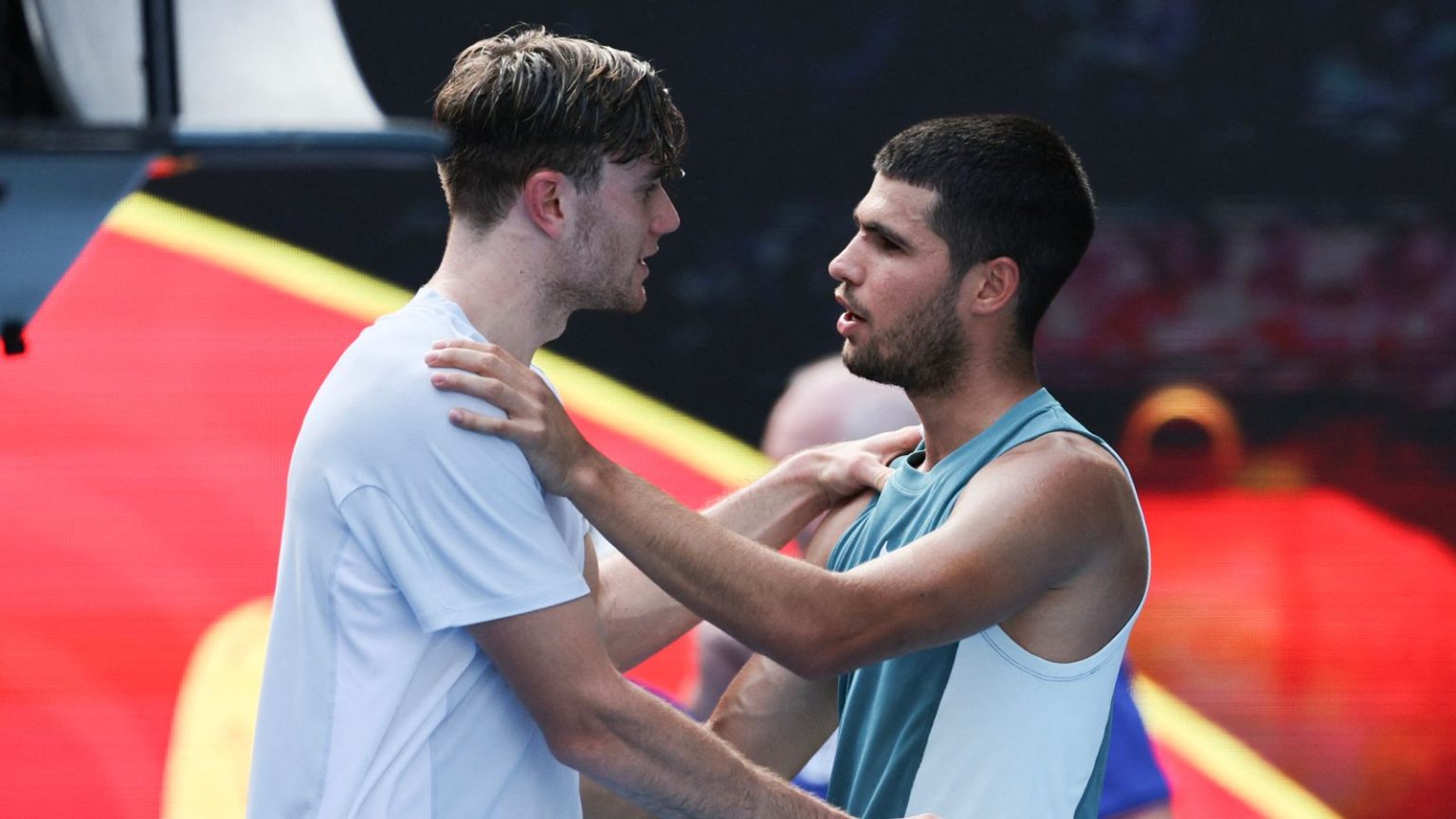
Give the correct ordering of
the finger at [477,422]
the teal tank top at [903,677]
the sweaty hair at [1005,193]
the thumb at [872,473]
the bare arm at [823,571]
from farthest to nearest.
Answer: the thumb at [872,473], the sweaty hair at [1005,193], the teal tank top at [903,677], the bare arm at [823,571], the finger at [477,422]

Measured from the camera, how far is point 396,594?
1.53 metres

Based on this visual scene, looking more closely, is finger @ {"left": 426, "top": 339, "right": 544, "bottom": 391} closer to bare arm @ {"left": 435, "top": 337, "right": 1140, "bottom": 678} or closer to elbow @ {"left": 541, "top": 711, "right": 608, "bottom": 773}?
bare arm @ {"left": 435, "top": 337, "right": 1140, "bottom": 678}

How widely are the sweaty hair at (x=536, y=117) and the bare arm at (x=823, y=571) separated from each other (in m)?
0.25

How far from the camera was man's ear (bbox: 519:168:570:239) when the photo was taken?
5.45 ft

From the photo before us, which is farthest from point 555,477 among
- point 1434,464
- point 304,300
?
point 1434,464

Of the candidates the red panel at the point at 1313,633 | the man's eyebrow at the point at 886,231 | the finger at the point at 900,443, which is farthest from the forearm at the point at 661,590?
the red panel at the point at 1313,633

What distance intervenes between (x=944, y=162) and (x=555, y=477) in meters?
0.67

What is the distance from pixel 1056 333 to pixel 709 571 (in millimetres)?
1312

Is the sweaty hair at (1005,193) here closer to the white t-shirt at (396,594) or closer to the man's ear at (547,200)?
the man's ear at (547,200)

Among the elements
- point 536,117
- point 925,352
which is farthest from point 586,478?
point 925,352

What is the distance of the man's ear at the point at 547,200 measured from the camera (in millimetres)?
1662

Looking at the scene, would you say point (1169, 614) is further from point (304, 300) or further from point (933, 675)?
point (304, 300)

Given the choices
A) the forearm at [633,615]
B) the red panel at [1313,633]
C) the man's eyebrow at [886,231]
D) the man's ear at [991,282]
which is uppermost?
the man's eyebrow at [886,231]

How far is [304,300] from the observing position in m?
2.67
